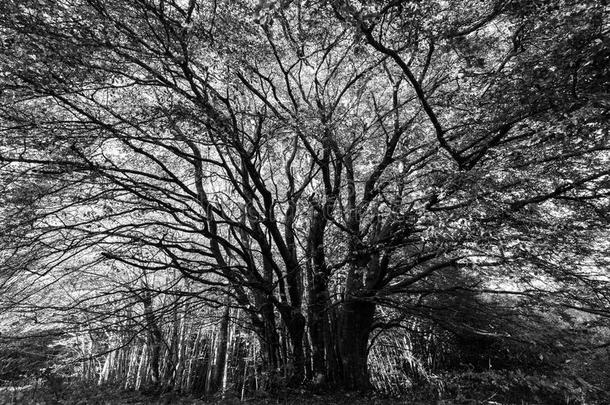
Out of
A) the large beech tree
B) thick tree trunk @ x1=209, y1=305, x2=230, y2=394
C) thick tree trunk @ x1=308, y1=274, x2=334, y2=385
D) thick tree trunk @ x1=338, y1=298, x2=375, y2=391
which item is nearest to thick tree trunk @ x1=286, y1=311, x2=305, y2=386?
the large beech tree

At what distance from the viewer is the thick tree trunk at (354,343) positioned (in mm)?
5861

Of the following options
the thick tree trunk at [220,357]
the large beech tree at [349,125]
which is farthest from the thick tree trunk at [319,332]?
the thick tree trunk at [220,357]

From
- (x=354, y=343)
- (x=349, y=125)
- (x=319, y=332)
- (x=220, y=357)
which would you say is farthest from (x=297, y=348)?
(x=349, y=125)

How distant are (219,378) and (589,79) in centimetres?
874

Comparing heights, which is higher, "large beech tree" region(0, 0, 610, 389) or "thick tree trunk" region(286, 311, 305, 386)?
"large beech tree" region(0, 0, 610, 389)

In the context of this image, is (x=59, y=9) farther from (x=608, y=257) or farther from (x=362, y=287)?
(x=608, y=257)

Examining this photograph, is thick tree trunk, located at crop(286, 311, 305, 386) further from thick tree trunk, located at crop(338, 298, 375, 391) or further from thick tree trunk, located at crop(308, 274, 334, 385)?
thick tree trunk, located at crop(338, 298, 375, 391)

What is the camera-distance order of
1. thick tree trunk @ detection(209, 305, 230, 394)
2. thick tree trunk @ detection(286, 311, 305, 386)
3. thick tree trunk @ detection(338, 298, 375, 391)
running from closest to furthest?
1. thick tree trunk @ detection(286, 311, 305, 386)
2. thick tree trunk @ detection(338, 298, 375, 391)
3. thick tree trunk @ detection(209, 305, 230, 394)

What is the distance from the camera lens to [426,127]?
5.72 m

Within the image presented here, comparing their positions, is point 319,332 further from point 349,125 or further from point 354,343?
point 349,125

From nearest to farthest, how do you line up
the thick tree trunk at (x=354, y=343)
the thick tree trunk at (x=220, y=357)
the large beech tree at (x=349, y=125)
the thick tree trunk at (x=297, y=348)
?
1. the large beech tree at (x=349, y=125)
2. the thick tree trunk at (x=297, y=348)
3. the thick tree trunk at (x=354, y=343)
4. the thick tree trunk at (x=220, y=357)

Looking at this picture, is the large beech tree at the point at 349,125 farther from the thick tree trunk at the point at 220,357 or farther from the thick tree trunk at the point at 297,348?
the thick tree trunk at the point at 220,357

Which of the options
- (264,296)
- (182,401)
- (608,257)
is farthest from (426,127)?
(182,401)

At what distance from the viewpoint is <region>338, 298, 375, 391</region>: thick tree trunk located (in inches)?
231
